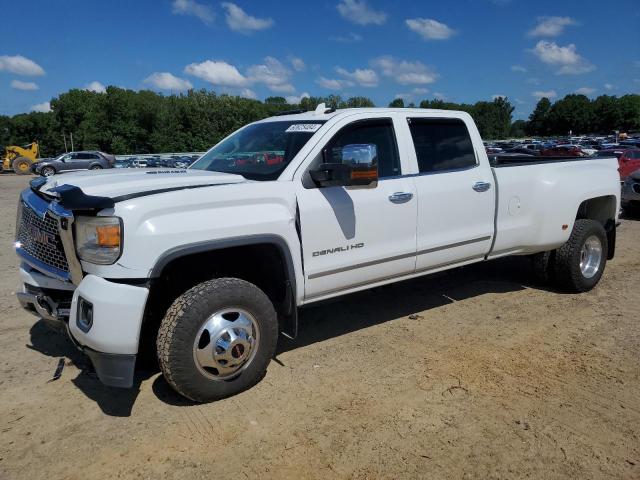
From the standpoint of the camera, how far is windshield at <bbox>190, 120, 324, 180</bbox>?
3.95 m

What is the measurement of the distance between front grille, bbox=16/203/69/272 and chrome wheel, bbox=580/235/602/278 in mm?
5285

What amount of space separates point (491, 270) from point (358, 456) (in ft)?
14.9

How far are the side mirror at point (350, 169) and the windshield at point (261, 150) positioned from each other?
31 cm

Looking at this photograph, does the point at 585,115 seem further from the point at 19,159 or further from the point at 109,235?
the point at 109,235

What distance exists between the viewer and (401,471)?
2.77 meters

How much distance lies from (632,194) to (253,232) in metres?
11.6

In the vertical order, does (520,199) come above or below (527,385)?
above

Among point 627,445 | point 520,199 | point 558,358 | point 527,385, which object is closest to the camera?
point 627,445

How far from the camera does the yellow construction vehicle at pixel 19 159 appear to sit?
38.2m

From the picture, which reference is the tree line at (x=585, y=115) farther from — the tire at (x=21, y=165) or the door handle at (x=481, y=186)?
the door handle at (x=481, y=186)

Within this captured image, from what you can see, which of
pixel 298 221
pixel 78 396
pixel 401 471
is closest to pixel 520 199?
pixel 298 221

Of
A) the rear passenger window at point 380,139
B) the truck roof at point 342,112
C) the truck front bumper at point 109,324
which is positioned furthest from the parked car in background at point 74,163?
the truck front bumper at point 109,324

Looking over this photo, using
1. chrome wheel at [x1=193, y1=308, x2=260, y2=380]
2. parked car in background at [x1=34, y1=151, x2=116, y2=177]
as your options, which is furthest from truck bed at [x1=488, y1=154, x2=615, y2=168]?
parked car in background at [x1=34, y1=151, x2=116, y2=177]

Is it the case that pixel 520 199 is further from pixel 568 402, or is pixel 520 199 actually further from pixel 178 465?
pixel 178 465
